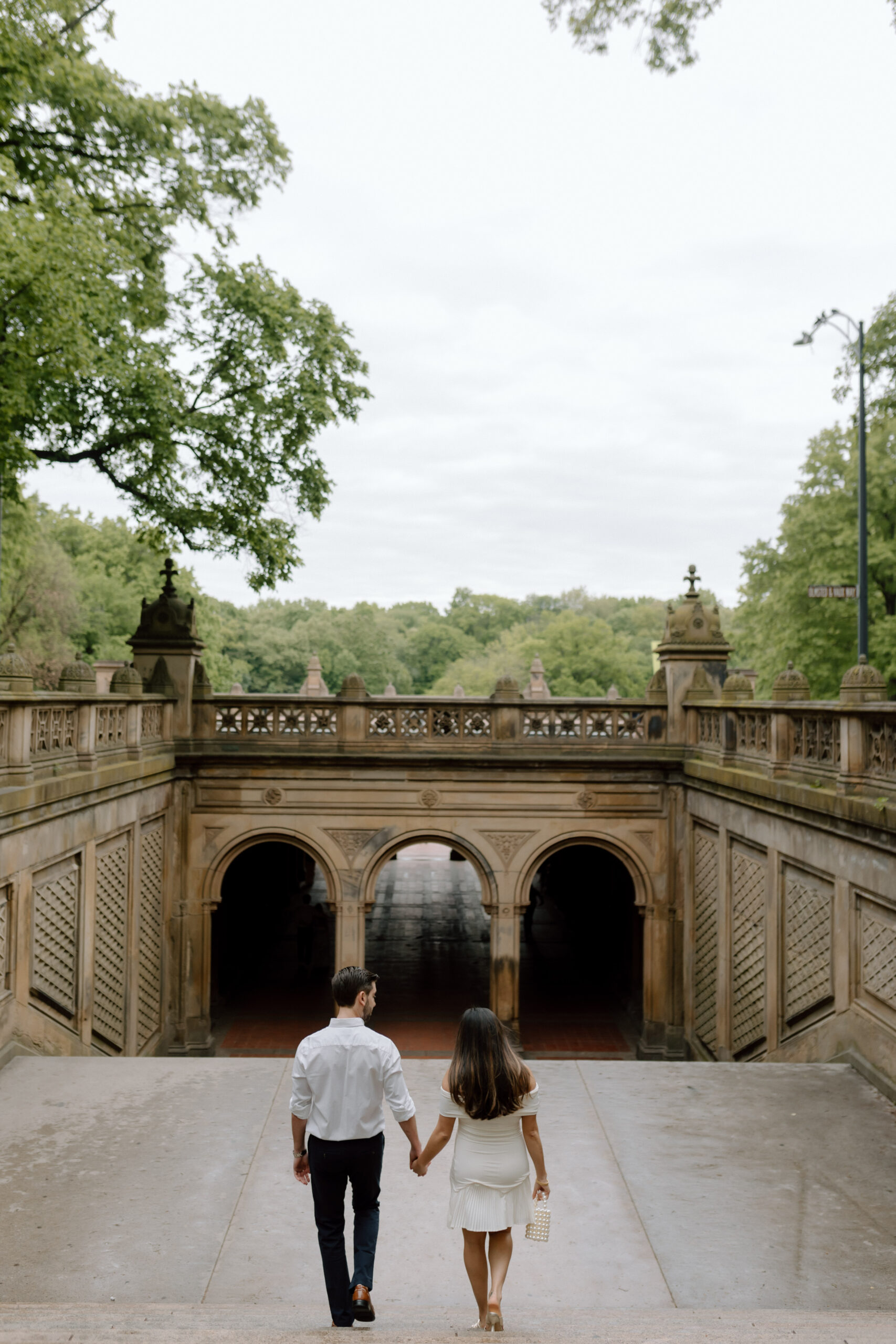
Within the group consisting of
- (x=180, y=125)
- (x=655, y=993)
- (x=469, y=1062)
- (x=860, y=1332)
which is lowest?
(x=655, y=993)

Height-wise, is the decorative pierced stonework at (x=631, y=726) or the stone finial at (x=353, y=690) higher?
the stone finial at (x=353, y=690)

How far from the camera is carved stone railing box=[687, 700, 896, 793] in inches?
344

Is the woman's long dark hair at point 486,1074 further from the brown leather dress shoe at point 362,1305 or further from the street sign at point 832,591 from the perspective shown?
the street sign at point 832,591

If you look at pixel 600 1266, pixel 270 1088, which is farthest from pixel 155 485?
pixel 600 1266

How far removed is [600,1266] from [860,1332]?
1.64 m

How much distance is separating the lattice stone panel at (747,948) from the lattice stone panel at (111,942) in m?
7.59

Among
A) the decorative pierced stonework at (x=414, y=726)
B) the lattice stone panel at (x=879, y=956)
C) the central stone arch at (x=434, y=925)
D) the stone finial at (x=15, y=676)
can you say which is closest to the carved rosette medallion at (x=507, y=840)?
the central stone arch at (x=434, y=925)

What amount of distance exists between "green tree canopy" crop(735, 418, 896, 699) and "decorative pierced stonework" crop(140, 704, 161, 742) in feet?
60.5

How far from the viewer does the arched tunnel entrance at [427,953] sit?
17250 millimetres

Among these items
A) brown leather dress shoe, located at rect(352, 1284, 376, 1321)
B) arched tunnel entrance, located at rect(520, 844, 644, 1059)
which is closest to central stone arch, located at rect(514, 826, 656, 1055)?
arched tunnel entrance, located at rect(520, 844, 644, 1059)

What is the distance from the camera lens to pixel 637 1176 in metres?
7.11

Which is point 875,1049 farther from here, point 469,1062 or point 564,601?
point 564,601

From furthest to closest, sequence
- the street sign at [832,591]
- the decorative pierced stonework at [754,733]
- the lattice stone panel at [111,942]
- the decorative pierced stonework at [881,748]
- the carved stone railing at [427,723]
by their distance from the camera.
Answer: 1. the carved stone railing at [427,723]
2. the street sign at [832,591]
3. the lattice stone panel at [111,942]
4. the decorative pierced stonework at [754,733]
5. the decorative pierced stonework at [881,748]

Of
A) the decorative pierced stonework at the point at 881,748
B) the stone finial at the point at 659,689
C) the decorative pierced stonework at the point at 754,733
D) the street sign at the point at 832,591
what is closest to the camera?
the decorative pierced stonework at the point at 881,748
